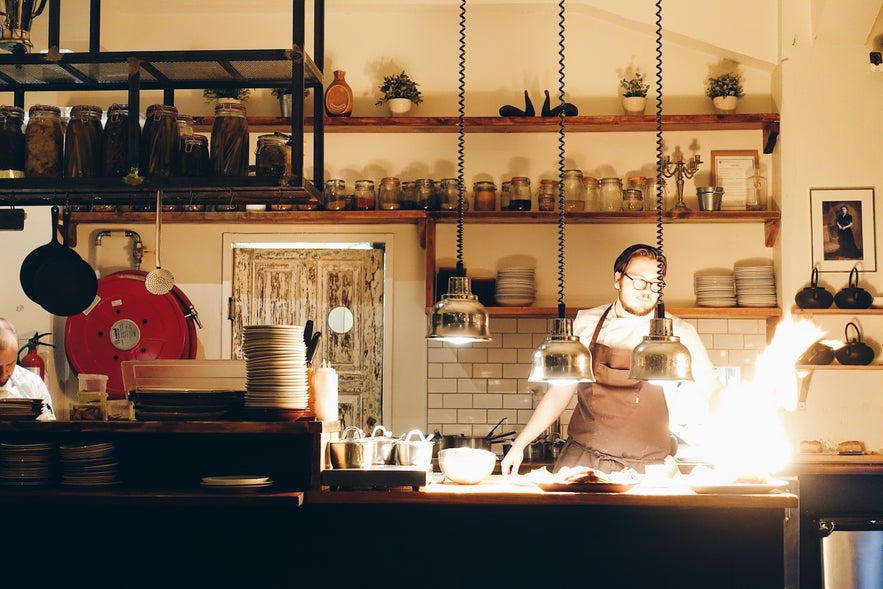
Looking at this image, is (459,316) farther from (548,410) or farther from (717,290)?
(717,290)

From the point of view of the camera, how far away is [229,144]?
3725 millimetres

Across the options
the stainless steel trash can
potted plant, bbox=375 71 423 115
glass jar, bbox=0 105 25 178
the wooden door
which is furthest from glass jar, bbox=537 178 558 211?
glass jar, bbox=0 105 25 178

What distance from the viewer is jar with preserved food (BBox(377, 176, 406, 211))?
6.06 meters

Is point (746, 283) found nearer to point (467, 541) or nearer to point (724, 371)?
point (724, 371)

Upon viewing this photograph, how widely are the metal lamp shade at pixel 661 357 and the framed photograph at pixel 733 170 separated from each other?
2.87 meters

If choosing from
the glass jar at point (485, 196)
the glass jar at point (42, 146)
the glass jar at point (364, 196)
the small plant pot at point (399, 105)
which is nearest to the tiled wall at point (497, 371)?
the glass jar at point (485, 196)

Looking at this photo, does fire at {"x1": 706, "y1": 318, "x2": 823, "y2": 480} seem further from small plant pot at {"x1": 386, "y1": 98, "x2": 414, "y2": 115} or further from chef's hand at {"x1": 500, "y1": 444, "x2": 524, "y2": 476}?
small plant pot at {"x1": 386, "y1": 98, "x2": 414, "y2": 115}

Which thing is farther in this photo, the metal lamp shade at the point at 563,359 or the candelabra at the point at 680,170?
the candelabra at the point at 680,170

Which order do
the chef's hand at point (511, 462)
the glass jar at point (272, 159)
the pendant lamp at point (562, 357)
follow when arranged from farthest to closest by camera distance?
the chef's hand at point (511, 462) < the glass jar at point (272, 159) < the pendant lamp at point (562, 357)

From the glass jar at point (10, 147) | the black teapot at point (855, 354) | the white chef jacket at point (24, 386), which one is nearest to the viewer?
the glass jar at point (10, 147)

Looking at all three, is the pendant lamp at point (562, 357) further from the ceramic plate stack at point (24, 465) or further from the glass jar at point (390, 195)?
the glass jar at point (390, 195)

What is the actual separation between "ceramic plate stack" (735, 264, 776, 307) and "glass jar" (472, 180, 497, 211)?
1662 mm

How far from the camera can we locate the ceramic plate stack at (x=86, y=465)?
3.62 m

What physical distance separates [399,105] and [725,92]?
2121 mm
